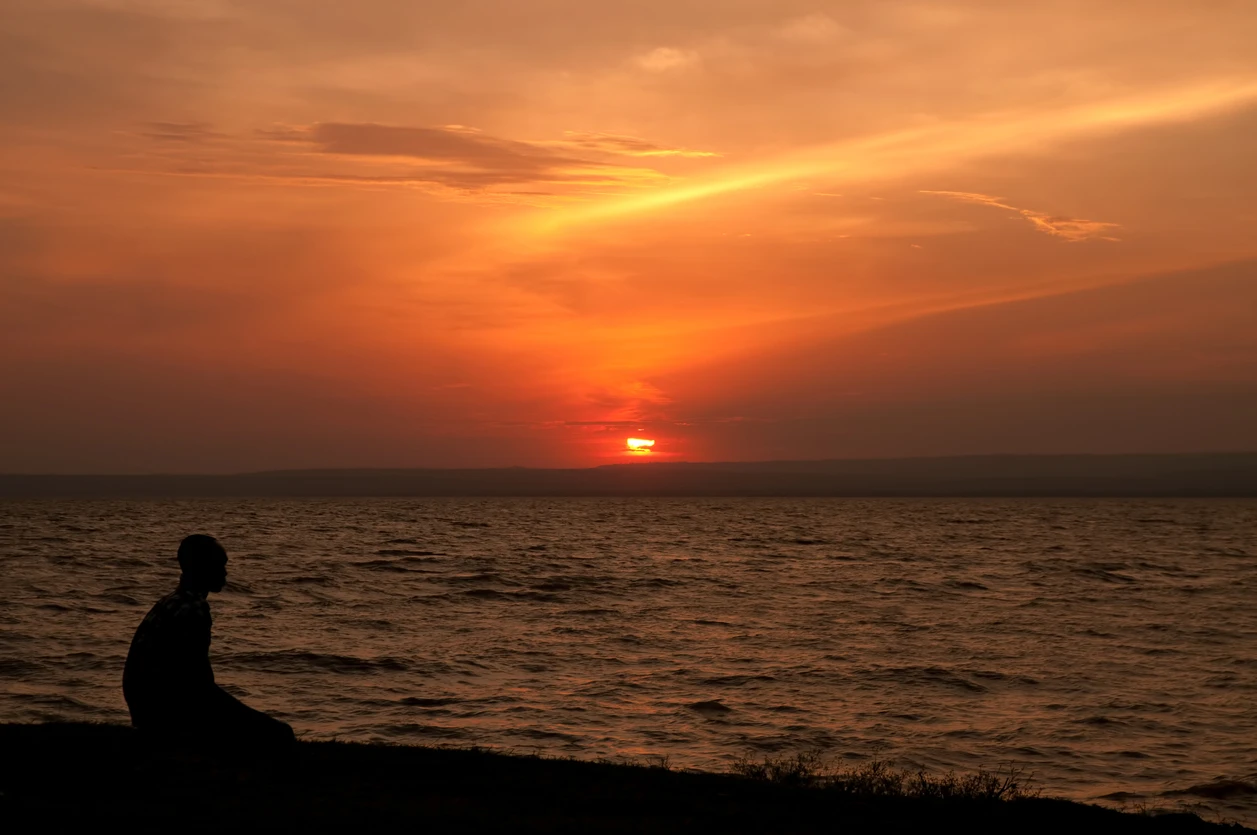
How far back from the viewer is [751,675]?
25.1 m

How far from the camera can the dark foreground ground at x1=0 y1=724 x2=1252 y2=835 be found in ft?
27.7

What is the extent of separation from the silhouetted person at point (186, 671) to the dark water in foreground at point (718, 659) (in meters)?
8.62

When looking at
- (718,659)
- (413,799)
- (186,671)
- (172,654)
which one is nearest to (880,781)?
(413,799)

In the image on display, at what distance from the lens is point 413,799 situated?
9305mm

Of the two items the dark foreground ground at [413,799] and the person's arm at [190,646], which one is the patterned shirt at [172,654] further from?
the dark foreground ground at [413,799]

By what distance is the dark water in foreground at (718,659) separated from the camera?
19219 mm

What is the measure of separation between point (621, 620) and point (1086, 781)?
61.8ft

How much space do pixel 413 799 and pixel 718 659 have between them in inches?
734

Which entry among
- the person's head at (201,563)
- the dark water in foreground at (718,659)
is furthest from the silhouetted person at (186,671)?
the dark water in foreground at (718,659)

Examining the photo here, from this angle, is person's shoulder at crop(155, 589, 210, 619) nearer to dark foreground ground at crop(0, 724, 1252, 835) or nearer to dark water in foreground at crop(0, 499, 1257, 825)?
dark foreground ground at crop(0, 724, 1252, 835)

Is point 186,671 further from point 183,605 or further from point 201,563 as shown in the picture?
point 201,563

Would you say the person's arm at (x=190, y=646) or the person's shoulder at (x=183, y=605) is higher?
the person's shoulder at (x=183, y=605)

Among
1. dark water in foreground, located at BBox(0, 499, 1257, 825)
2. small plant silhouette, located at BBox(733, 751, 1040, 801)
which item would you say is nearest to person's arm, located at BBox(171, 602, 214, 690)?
small plant silhouette, located at BBox(733, 751, 1040, 801)

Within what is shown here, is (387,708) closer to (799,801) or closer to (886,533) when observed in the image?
(799,801)
